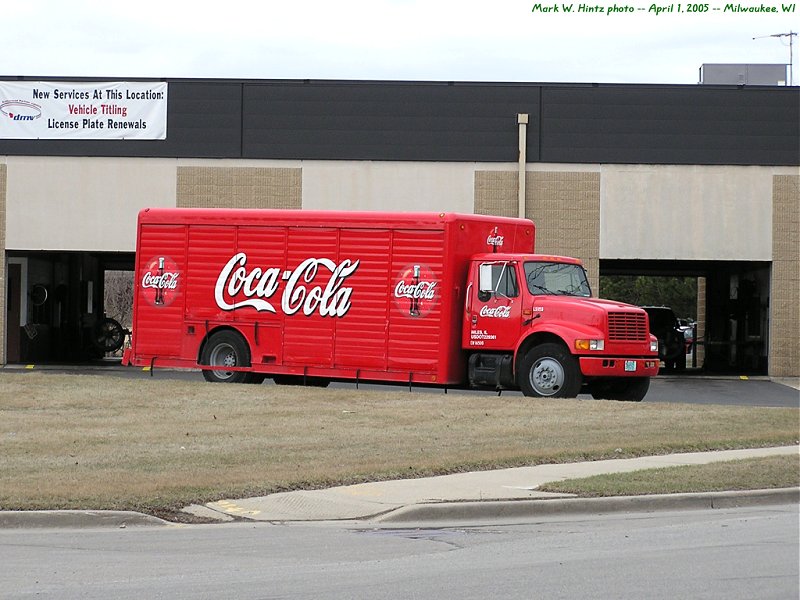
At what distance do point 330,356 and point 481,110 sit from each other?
37.8 ft

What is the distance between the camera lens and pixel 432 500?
11719 mm

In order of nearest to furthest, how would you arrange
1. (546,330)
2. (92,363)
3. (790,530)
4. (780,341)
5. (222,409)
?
(790,530)
(222,409)
(546,330)
(780,341)
(92,363)

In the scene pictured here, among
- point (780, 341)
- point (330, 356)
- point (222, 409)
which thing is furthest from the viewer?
point (780, 341)

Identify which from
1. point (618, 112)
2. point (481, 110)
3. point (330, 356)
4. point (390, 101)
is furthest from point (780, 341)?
point (330, 356)

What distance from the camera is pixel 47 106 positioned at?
33.0 m

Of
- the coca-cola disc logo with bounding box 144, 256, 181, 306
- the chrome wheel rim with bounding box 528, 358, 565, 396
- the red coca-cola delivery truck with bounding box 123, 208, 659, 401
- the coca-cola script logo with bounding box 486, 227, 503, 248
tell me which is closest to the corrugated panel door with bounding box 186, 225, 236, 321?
the red coca-cola delivery truck with bounding box 123, 208, 659, 401

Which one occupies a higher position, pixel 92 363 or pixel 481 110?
pixel 481 110

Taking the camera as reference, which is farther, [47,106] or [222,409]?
[47,106]

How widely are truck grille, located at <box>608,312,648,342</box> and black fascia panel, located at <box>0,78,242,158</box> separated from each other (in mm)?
14565

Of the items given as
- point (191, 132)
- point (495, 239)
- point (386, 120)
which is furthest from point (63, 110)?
point (495, 239)

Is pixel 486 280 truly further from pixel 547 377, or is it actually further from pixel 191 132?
pixel 191 132

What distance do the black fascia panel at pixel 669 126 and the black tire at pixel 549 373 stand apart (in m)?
11.9

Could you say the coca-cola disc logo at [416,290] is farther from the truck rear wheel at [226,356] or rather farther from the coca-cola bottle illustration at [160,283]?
the coca-cola bottle illustration at [160,283]

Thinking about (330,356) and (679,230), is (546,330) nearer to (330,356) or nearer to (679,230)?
(330,356)
